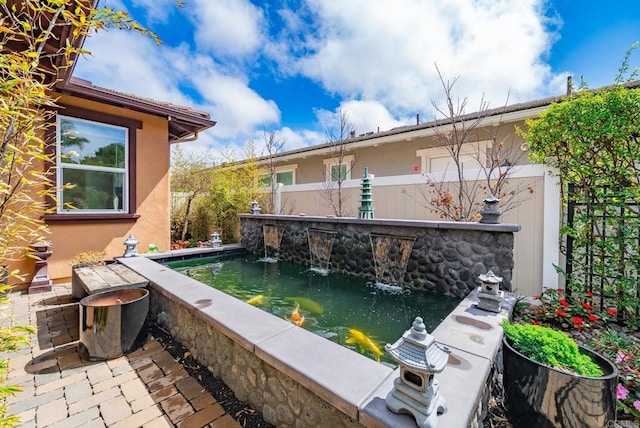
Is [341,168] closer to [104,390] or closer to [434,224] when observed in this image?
[434,224]

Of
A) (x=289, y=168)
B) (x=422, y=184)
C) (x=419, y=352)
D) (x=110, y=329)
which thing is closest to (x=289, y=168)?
(x=289, y=168)

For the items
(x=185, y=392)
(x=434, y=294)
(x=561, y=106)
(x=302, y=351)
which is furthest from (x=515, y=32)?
(x=185, y=392)

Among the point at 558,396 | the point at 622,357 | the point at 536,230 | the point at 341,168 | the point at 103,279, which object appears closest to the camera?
the point at 558,396

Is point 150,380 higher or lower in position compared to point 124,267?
lower

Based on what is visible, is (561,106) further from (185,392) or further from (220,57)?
(220,57)

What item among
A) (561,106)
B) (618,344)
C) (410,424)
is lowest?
(618,344)

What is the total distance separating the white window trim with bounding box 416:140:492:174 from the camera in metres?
7.19

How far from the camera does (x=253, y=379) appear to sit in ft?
7.47

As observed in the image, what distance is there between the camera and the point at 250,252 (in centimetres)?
800

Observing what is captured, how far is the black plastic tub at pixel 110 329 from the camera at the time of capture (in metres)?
2.96

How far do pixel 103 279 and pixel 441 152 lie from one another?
823 cm

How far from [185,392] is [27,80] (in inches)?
105

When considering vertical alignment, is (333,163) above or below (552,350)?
above

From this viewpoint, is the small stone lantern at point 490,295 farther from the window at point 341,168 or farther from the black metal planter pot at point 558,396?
the window at point 341,168
